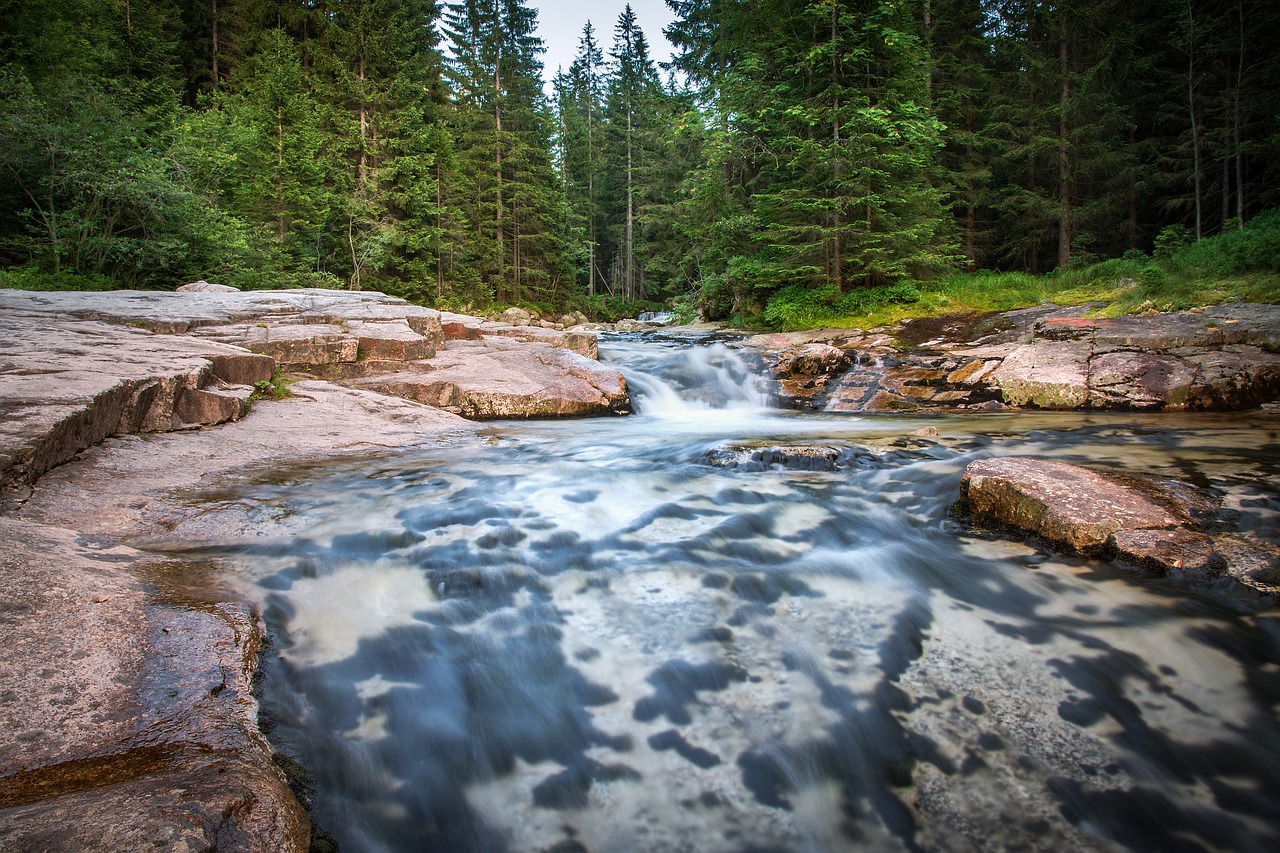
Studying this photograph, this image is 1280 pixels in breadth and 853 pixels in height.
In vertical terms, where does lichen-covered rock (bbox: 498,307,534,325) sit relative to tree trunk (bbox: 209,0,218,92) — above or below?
below

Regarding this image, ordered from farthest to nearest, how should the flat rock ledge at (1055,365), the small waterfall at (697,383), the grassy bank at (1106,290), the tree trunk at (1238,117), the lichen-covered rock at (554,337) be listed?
the tree trunk at (1238,117), the lichen-covered rock at (554,337), the small waterfall at (697,383), the grassy bank at (1106,290), the flat rock ledge at (1055,365)

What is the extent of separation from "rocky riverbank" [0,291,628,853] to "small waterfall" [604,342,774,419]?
4.08ft

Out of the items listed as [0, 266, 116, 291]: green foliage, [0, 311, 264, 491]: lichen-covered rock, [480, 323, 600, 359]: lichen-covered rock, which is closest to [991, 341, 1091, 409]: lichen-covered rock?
[480, 323, 600, 359]: lichen-covered rock

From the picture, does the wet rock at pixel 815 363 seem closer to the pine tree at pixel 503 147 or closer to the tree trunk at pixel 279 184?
the tree trunk at pixel 279 184

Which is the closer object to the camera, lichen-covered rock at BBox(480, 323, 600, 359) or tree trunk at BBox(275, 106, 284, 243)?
lichen-covered rock at BBox(480, 323, 600, 359)

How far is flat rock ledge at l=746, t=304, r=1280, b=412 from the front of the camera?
760 cm

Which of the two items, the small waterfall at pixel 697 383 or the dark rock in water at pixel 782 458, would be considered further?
the small waterfall at pixel 697 383

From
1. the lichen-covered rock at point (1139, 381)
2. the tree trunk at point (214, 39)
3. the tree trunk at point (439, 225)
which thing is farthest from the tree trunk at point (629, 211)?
the lichen-covered rock at point (1139, 381)

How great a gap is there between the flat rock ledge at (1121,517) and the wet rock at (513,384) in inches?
231


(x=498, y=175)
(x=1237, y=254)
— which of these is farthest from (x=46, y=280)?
(x=1237, y=254)

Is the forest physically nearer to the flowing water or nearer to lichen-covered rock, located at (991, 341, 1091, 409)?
lichen-covered rock, located at (991, 341, 1091, 409)

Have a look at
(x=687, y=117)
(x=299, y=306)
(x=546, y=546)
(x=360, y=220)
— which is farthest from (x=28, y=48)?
(x=546, y=546)

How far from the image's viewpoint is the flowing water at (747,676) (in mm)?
1993

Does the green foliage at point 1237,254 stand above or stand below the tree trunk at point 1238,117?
below
